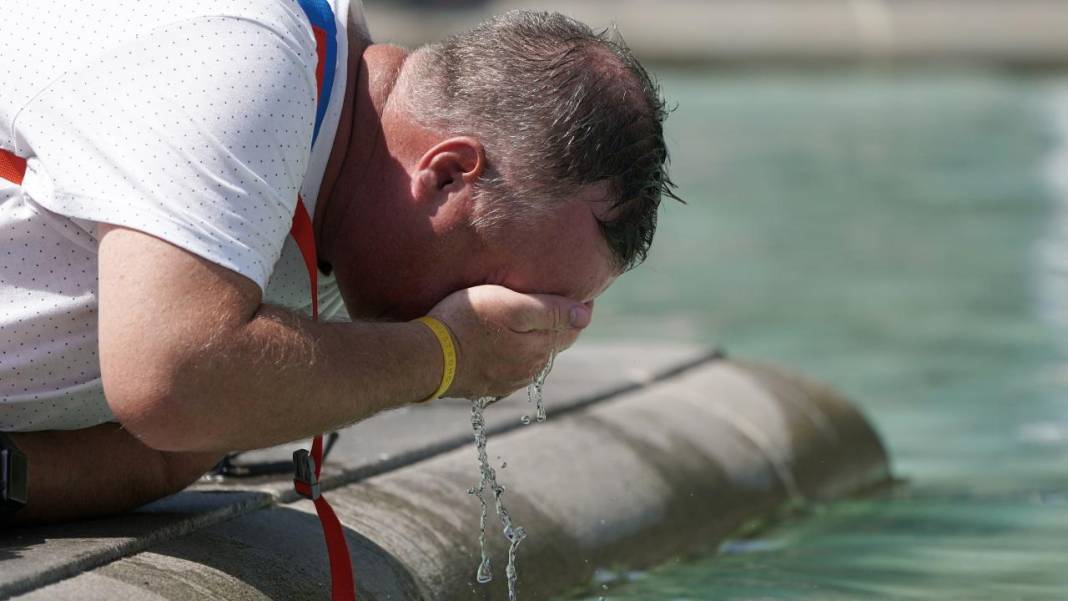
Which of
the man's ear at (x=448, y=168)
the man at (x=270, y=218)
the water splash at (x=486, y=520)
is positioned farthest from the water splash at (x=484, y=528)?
the man's ear at (x=448, y=168)

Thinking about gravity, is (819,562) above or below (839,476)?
below

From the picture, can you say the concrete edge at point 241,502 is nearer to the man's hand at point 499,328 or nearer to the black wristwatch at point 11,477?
the black wristwatch at point 11,477

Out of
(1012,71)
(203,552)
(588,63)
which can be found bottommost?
(203,552)

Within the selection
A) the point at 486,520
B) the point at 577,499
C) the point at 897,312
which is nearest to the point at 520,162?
the point at 486,520

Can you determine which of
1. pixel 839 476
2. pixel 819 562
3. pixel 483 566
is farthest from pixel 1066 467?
pixel 483 566

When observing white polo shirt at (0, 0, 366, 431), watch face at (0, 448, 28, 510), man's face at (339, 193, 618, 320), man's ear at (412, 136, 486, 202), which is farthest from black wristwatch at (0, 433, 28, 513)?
man's ear at (412, 136, 486, 202)

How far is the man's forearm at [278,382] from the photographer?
2.60 metres

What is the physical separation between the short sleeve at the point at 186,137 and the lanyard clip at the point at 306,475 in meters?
0.53

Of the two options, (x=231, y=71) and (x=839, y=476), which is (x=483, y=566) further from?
(x=839, y=476)

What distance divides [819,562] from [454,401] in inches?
44.0

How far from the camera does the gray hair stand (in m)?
2.95

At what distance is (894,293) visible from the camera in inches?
425

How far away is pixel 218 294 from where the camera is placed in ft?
8.46

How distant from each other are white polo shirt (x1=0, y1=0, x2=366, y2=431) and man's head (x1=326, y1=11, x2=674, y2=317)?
0.24 metres
